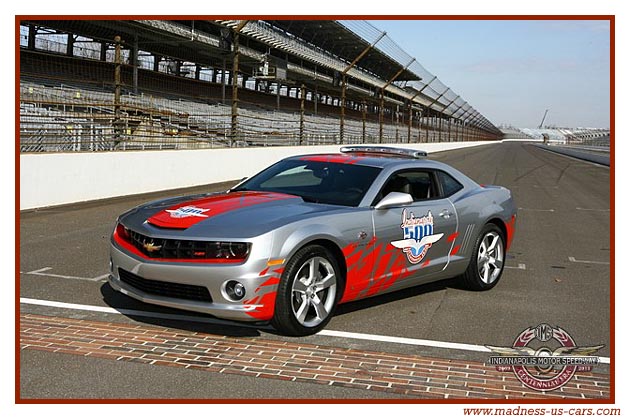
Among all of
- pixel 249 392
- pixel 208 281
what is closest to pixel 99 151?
pixel 208 281

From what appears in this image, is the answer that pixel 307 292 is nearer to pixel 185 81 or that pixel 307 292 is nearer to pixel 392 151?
pixel 392 151

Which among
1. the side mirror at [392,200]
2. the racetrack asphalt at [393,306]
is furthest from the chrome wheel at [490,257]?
the side mirror at [392,200]

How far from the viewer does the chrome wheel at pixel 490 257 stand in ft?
23.1

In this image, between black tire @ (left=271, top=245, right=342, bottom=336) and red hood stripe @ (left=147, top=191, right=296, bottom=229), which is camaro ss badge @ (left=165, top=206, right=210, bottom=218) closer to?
red hood stripe @ (left=147, top=191, right=296, bottom=229)

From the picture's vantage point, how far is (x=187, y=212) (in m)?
5.43

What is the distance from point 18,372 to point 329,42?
51589mm

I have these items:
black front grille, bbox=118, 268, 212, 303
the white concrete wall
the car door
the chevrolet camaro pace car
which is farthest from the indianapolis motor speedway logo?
the white concrete wall

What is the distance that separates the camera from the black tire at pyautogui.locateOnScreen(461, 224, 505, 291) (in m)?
6.92

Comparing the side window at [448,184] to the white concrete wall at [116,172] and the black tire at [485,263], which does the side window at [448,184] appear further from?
the white concrete wall at [116,172]

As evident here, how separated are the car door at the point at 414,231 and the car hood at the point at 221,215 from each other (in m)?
0.51

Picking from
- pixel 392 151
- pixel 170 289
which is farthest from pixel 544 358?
pixel 392 151

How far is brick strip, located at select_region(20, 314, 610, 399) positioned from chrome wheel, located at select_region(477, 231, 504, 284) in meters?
2.36

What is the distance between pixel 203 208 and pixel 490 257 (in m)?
3.23

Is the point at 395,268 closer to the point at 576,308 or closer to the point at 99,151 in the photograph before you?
the point at 576,308
